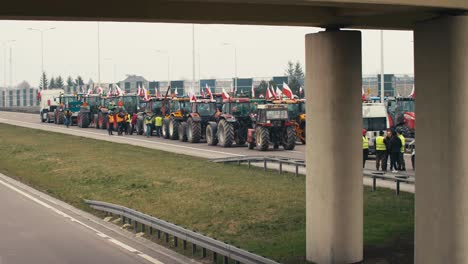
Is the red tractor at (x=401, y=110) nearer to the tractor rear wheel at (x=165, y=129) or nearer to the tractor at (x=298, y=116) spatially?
the tractor at (x=298, y=116)

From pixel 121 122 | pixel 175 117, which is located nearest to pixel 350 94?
pixel 175 117

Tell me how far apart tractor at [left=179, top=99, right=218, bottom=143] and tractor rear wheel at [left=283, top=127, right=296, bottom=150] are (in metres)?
7.01

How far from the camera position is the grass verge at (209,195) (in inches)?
725

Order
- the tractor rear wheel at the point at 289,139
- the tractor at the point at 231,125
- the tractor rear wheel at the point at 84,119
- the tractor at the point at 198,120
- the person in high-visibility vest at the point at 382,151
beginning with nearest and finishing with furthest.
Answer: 1. the person in high-visibility vest at the point at 382,151
2. the tractor rear wheel at the point at 289,139
3. the tractor at the point at 231,125
4. the tractor at the point at 198,120
5. the tractor rear wheel at the point at 84,119

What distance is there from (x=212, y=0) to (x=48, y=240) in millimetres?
9214

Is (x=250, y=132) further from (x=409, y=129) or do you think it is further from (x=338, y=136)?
(x=338, y=136)

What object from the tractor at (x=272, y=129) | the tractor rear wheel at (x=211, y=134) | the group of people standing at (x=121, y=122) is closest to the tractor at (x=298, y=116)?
the tractor at (x=272, y=129)

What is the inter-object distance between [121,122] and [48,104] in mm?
25080

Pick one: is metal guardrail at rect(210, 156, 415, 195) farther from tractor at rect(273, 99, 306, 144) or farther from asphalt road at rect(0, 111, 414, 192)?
tractor at rect(273, 99, 306, 144)

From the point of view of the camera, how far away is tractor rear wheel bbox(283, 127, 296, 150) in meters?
40.5

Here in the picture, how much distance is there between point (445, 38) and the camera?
558 inches

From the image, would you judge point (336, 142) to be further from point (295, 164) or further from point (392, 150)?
point (392, 150)

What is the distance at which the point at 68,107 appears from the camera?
71.1m

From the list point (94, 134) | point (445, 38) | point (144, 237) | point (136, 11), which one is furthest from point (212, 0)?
point (94, 134)
